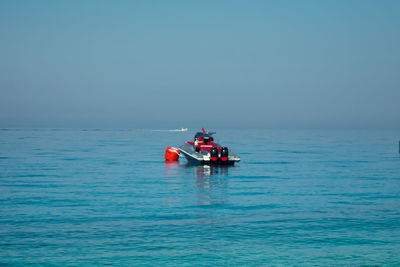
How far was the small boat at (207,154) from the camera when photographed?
169 feet

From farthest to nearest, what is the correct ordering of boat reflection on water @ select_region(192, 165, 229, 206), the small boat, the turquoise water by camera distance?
the small boat, boat reflection on water @ select_region(192, 165, 229, 206), the turquoise water

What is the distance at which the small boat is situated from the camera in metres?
51.4

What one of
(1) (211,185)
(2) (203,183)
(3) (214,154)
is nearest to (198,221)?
(1) (211,185)

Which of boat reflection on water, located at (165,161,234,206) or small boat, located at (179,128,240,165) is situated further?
small boat, located at (179,128,240,165)

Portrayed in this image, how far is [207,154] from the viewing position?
54.2 meters

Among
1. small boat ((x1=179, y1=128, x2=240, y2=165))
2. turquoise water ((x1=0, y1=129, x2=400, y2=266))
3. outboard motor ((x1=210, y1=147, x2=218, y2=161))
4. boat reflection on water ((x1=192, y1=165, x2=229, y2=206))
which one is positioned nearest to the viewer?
turquoise water ((x1=0, y1=129, x2=400, y2=266))

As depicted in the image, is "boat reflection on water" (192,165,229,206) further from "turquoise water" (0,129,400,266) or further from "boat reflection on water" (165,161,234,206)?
"turquoise water" (0,129,400,266)

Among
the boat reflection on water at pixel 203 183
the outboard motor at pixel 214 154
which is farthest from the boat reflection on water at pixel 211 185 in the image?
the outboard motor at pixel 214 154

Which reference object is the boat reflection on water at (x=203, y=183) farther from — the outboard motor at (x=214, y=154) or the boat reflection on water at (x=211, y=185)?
the outboard motor at (x=214, y=154)

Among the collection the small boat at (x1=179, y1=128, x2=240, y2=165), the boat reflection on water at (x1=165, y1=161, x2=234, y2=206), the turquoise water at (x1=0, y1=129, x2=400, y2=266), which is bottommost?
the boat reflection on water at (x1=165, y1=161, x2=234, y2=206)

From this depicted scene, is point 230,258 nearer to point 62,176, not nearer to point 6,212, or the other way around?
point 6,212

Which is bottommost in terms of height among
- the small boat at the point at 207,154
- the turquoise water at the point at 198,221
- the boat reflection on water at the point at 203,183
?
the boat reflection on water at the point at 203,183

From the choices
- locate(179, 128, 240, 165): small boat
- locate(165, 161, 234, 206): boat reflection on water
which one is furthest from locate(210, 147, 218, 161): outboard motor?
locate(165, 161, 234, 206): boat reflection on water

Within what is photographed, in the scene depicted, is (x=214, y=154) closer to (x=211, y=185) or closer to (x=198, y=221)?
(x=211, y=185)
